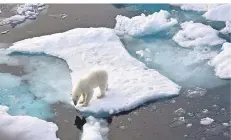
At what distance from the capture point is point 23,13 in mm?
8664

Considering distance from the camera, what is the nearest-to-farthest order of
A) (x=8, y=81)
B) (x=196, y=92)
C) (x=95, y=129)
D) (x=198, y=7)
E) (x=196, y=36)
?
1. (x=95, y=129)
2. (x=196, y=92)
3. (x=8, y=81)
4. (x=196, y=36)
5. (x=198, y=7)

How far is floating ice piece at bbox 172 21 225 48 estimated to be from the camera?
287 inches

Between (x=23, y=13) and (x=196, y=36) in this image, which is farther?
(x=23, y=13)

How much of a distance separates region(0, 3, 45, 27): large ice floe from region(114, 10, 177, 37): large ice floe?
1.74 m

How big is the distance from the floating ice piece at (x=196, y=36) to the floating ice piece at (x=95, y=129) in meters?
2.33

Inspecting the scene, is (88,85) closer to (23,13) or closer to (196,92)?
(196,92)

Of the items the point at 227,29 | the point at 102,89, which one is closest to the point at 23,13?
the point at 102,89

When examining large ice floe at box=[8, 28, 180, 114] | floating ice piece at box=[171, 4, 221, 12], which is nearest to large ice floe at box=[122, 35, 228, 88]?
large ice floe at box=[8, 28, 180, 114]

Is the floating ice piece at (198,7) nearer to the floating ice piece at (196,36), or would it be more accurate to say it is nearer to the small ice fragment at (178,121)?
the floating ice piece at (196,36)

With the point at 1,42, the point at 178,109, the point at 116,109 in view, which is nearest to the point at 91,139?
the point at 116,109

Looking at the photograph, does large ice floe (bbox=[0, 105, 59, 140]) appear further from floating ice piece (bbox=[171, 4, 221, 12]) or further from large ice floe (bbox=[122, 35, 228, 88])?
floating ice piece (bbox=[171, 4, 221, 12])

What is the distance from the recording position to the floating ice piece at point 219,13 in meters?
8.03

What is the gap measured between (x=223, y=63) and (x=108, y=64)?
5.78ft

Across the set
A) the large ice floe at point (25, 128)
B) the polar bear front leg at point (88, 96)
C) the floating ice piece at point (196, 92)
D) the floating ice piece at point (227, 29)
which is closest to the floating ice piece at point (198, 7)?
the floating ice piece at point (227, 29)
